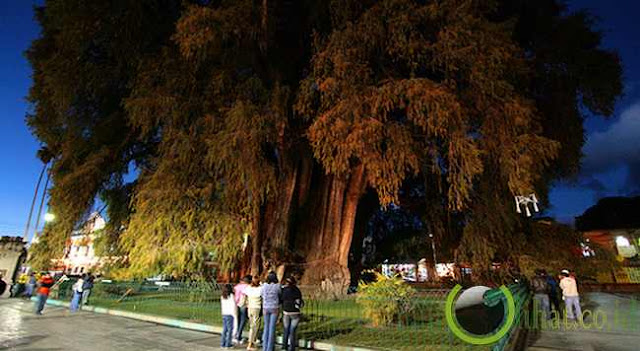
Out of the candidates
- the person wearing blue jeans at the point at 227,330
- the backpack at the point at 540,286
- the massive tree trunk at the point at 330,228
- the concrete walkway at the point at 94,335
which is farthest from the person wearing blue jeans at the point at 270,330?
the backpack at the point at 540,286

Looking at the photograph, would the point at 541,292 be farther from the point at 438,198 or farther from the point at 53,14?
the point at 53,14

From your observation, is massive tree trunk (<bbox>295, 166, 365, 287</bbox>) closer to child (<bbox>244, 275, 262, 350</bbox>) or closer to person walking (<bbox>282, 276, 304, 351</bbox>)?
child (<bbox>244, 275, 262, 350</bbox>)

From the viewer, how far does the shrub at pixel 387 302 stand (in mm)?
8648

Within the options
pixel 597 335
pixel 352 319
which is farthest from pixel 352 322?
pixel 597 335

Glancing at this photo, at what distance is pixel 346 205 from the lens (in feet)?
51.4

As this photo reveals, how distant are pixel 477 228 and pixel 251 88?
35.8 feet

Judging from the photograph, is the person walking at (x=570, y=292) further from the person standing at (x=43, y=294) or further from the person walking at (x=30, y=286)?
the person walking at (x=30, y=286)

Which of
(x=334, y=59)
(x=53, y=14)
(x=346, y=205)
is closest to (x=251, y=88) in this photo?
(x=334, y=59)

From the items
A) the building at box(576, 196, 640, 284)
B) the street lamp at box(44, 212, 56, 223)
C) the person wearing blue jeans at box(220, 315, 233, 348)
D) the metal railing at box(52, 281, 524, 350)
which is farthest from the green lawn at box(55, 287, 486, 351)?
the building at box(576, 196, 640, 284)

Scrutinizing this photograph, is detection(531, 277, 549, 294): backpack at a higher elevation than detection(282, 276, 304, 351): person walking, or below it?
higher

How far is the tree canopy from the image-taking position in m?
10.9

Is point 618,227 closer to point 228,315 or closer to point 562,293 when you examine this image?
point 562,293

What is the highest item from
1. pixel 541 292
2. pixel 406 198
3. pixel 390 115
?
pixel 390 115

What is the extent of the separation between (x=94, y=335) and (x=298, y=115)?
9.46 m
